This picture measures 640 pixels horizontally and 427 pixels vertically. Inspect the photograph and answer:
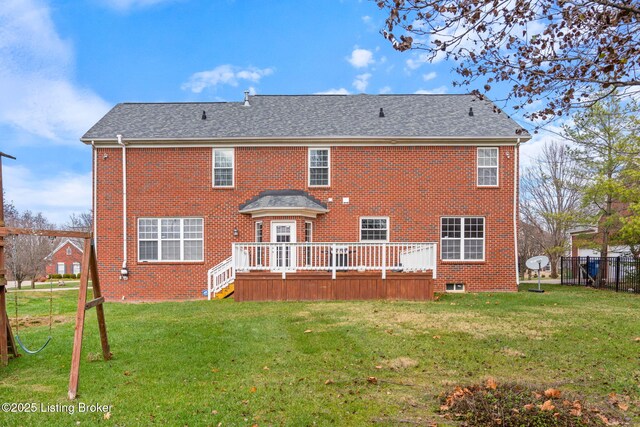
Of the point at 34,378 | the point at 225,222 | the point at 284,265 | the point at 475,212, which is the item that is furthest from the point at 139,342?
the point at 475,212

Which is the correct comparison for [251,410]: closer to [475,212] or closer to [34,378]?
[34,378]

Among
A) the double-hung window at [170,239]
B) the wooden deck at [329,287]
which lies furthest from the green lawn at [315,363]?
the double-hung window at [170,239]

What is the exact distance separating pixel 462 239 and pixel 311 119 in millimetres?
7284

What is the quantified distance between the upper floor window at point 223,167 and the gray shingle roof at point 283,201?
45.2 inches

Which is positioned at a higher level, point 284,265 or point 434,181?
point 434,181

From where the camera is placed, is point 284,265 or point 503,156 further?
point 503,156

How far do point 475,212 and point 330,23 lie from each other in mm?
9129

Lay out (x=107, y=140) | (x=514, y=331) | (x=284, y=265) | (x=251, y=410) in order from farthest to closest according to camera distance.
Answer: (x=107, y=140), (x=284, y=265), (x=514, y=331), (x=251, y=410)

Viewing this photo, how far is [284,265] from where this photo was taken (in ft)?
40.8

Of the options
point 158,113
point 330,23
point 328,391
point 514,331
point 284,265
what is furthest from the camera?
point 158,113

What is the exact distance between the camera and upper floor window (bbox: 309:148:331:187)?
632 inches

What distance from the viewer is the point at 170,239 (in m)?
16.0

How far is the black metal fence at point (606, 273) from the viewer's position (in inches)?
634

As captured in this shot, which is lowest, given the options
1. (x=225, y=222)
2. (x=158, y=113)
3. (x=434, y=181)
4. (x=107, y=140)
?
(x=225, y=222)
